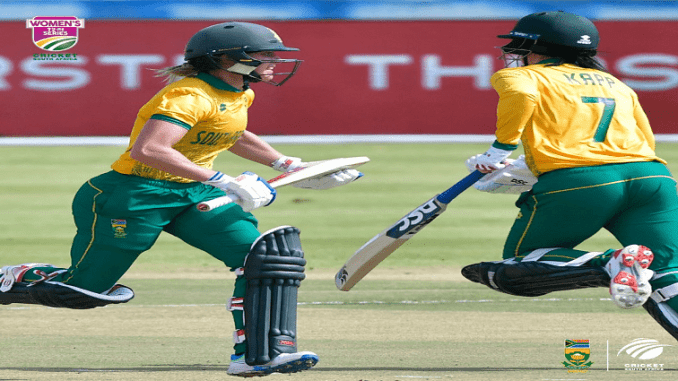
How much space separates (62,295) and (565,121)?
207 centimetres

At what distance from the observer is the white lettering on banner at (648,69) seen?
9305mm

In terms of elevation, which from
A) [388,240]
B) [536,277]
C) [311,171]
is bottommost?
[388,240]

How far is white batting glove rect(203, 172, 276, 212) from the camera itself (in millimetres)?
3625

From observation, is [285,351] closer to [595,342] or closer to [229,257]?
[229,257]

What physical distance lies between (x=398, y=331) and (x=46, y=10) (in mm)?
5834

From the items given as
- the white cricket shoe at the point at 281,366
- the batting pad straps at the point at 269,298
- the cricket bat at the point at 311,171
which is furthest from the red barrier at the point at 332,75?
the white cricket shoe at the point at 281,366

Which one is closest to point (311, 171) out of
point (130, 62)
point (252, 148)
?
point (252, 148)

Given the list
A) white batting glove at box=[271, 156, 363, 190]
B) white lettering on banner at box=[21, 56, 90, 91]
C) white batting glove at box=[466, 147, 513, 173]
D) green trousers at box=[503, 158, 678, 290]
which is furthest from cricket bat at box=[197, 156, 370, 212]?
white lettering on banner at box=[21, 56, 90, 91]

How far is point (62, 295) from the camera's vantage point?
3980 millimetres

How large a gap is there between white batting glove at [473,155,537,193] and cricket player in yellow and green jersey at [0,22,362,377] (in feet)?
2.93

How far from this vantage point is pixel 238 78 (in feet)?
13.1

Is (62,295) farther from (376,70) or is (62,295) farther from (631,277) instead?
(376,70)

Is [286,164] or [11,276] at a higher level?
[286,164]

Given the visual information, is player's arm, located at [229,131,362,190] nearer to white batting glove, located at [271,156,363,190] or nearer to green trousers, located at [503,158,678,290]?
white batting glove, located at [271,156,363,190]
